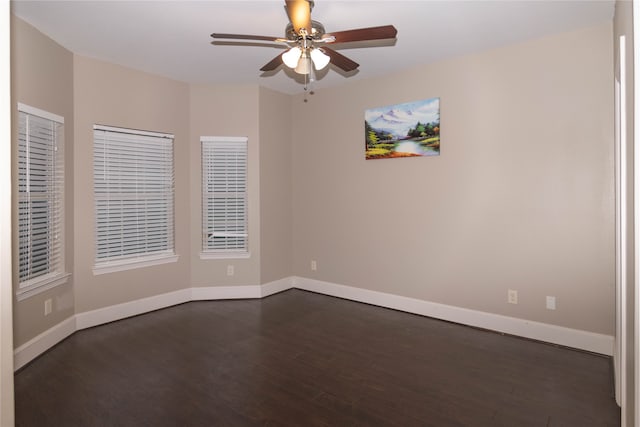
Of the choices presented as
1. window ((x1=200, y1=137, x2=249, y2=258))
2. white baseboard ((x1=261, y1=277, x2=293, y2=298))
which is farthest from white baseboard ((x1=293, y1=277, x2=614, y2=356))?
window ((x1=200, y1=137, x2=249, y2=258))

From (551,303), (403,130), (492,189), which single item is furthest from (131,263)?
(551,303)

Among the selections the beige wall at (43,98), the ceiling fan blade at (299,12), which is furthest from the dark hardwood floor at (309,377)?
the ceiling fan blade at (299,12)

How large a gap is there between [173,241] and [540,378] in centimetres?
392

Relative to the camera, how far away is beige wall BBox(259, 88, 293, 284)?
4.78m

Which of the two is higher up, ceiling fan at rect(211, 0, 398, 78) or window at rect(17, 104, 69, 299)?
ceiling fan at rect(211, 0, 398, 78)

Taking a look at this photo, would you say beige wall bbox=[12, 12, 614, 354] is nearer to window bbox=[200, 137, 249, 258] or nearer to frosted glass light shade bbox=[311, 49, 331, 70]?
window bbox=[200, 137, 249, 258]

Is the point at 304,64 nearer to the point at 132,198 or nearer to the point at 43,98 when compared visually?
the point at 43,98

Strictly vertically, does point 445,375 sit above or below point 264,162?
below

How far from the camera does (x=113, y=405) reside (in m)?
2.36

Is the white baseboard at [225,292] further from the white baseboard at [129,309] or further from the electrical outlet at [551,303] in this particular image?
the electrical outlet at [551,303]

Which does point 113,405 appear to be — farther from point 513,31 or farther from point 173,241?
point 513,31

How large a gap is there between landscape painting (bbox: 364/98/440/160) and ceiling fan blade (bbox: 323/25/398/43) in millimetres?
1750

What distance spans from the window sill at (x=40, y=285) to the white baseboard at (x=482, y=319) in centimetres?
282

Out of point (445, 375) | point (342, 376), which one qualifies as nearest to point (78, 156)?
point (342, 376)
